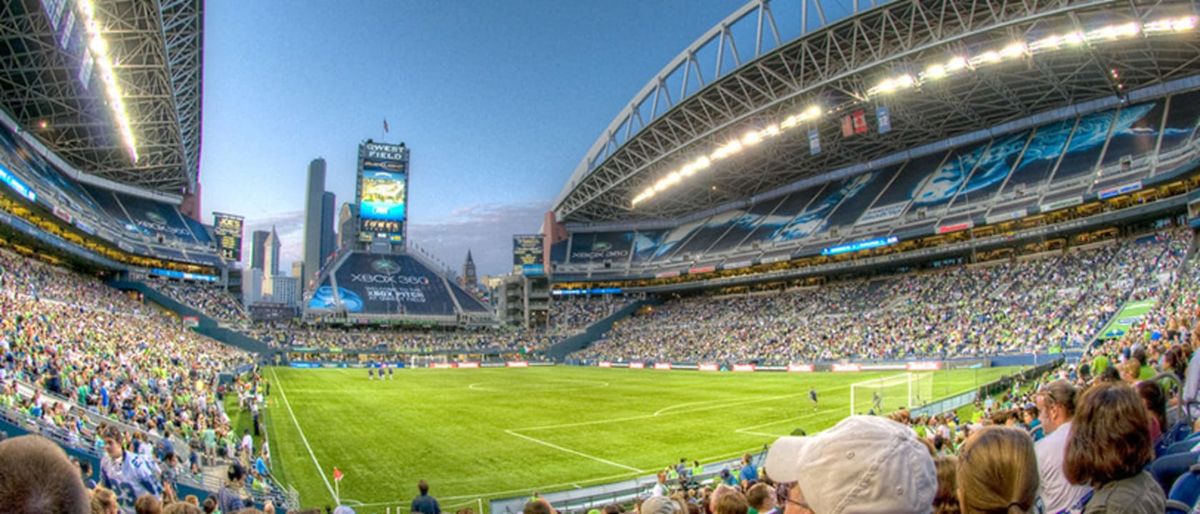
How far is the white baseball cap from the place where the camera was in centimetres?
225

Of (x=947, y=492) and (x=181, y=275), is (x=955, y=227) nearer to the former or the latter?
(x=947, y=492)

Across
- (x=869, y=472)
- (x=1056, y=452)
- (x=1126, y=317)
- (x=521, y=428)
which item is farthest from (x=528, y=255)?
(x=869, y=472)

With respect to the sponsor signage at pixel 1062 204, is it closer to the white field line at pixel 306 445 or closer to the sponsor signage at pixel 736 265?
the sponsor signage at pixel 736 265

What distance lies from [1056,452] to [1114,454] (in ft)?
4.08

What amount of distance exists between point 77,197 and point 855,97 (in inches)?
2556

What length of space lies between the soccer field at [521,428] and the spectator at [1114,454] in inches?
613

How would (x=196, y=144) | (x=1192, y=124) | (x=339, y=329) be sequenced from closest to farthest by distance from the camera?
(x=1192, y=124) < (x=196, y=144) < (x=339, y=329)

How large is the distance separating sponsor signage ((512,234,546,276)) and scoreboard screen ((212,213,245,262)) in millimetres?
36379

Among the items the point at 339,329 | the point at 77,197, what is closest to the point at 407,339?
the point at 339,329

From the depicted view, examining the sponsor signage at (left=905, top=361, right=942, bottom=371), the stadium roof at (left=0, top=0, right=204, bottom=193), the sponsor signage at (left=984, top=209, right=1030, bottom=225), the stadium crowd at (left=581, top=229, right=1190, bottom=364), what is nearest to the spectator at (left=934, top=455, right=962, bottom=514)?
the stadium roof at (left=0, top=0, right=204, bottom=193)

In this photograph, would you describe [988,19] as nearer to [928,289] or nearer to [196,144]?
[928,289]

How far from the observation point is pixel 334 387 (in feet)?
150

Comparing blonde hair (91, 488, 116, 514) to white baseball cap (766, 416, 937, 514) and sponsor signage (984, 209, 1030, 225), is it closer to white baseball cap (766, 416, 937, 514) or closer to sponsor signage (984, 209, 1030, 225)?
white baseball cap (766, 416, 937, 514)

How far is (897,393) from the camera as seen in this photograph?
2677 centimetres
